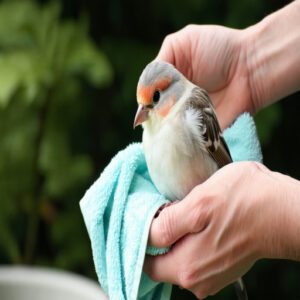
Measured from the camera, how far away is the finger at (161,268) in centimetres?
130

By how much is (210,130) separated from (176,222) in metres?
0.22

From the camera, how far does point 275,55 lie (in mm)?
1627

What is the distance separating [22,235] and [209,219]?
57.8 inches

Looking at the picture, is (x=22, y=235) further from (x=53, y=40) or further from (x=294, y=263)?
(x=294, y=263)

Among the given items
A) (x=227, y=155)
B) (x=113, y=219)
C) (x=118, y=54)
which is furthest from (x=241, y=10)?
(x=113, y=219)

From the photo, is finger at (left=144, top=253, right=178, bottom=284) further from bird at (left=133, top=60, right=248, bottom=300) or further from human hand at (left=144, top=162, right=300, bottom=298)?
bird at (left=133, top=60, right=248, bottom=300)

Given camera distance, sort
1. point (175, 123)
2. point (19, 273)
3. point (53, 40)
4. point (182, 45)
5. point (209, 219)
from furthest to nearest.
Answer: point (53, 40) < point (19, 273) < point (182, 45) < point (175, 123) < point (209, 219)

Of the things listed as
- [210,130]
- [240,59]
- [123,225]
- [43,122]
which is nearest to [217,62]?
[240,59]

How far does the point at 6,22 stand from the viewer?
232 cm

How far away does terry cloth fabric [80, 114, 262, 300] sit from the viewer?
4.25 ft

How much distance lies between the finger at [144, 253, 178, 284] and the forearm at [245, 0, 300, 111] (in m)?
0.51

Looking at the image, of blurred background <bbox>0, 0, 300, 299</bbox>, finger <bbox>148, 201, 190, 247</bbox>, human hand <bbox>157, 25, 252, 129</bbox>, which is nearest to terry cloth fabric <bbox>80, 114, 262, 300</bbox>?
finger <bbox>148, 201, 190, 247</bbox>

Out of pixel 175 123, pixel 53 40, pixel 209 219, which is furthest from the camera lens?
pixel 53 40

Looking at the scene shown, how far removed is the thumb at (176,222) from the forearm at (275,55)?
1.54 ft
